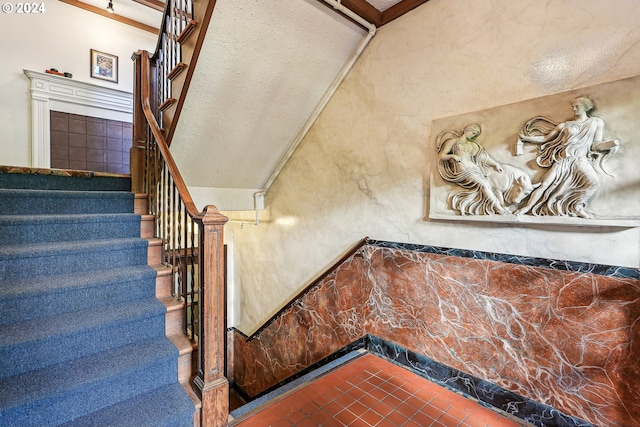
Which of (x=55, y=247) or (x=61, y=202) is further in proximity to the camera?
(x=61, y=202)

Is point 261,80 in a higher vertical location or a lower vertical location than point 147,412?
higher

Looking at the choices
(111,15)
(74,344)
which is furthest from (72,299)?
(111,15)

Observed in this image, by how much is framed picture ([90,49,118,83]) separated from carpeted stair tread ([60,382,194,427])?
162 inches

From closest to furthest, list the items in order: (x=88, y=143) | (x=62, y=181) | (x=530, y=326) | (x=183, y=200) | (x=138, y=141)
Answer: (x=530, y=326), (x=183, y=200), (x=62, y=181), (x=138, y=141), (x=88, y=143)

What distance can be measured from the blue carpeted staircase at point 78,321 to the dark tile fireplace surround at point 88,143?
1.72 meters

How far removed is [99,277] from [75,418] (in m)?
0.78

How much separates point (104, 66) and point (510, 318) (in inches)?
205

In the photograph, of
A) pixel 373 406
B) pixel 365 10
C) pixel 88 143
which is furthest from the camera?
pixel 88 143

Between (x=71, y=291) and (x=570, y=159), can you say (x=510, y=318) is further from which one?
(x=71, y=291)

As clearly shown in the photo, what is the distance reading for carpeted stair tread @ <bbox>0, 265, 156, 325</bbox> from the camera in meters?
1.63

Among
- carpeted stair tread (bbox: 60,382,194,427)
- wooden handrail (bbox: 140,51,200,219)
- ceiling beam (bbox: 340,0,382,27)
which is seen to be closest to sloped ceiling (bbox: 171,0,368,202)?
ceiling beam (bbox: 340,0,382,27)

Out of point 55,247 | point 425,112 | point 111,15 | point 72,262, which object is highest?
point 111,15

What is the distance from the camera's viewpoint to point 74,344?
160 centimetres

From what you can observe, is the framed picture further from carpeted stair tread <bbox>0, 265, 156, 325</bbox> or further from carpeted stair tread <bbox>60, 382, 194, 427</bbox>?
carpeted stair tread <bbox>60, 382, 194, 427</bbox>
